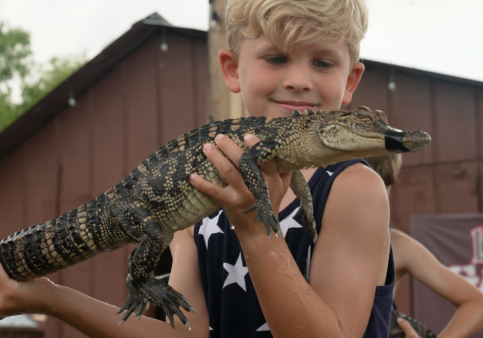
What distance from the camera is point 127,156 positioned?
7863 mm

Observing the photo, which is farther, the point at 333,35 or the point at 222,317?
the point at 222,317

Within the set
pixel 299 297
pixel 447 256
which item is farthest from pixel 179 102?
pixel 299 297

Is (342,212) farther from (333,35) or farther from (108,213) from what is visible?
(108,213)

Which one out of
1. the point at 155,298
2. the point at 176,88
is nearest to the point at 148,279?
the point at 155,298

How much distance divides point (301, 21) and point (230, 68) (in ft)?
1.91

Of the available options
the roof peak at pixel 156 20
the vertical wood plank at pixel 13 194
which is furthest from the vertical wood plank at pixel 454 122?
the vertical wood plank at pixel 13 194

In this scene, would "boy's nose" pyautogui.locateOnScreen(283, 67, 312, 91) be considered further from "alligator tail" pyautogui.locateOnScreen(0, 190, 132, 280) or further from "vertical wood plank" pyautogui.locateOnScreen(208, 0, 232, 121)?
"vertical wood plank" pyautogui.locateOnScreen(208, 0, 232, 121)

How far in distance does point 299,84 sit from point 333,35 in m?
0.26

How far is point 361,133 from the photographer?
6.31ft

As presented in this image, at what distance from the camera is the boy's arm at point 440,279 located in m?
3.57

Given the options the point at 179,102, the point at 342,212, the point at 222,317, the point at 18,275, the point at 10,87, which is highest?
the point at 10,87

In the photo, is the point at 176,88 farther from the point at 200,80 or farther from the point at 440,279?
the point at 440,279

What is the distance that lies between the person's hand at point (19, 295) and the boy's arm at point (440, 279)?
2431 mm

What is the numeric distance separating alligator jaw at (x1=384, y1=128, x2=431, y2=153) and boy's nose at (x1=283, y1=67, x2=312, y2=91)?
0.43m
